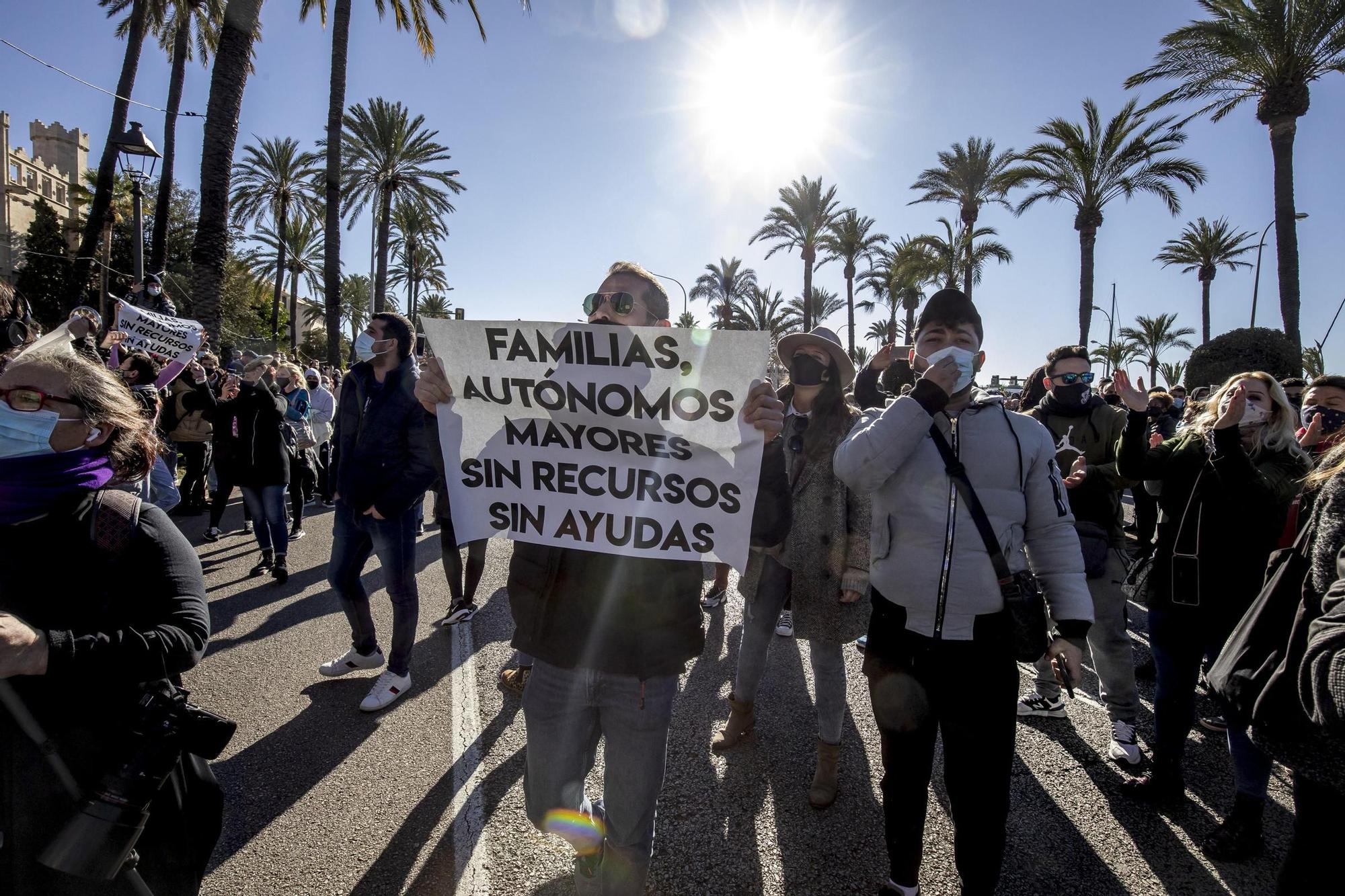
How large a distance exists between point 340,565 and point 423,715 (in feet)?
3.32

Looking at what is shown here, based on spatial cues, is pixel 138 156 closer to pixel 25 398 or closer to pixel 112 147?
pixel 112 147

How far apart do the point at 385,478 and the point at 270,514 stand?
316 centimetres

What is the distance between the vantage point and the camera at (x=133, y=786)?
4.71 feet

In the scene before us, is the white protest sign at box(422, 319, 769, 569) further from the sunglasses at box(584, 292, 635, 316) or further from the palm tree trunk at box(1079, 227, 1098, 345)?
the palm tree trunk at box(1079, 227, 1098, 345)

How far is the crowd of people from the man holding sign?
1cm

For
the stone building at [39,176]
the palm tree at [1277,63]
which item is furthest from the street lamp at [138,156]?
the stone building at [39,176]

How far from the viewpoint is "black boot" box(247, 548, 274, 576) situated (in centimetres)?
610

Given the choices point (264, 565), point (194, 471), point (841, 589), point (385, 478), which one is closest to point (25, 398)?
point (385, 478)

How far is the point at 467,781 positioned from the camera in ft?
10.1

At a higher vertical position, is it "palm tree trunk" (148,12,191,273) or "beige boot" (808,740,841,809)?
"palm tree trunk" (148,12,191,273)

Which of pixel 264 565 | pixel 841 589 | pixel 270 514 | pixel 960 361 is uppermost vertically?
pixel 960 361

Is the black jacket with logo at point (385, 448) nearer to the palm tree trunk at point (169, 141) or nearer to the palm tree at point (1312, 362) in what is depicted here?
the palm tree trunk at point (169, 141)

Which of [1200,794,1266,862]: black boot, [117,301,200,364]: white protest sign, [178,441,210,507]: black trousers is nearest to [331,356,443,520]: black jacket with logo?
[117,301,200,364]: white protest sign

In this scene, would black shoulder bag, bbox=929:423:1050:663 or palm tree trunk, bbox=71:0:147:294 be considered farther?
palm tree trunk, bbox=71:0:147:294
